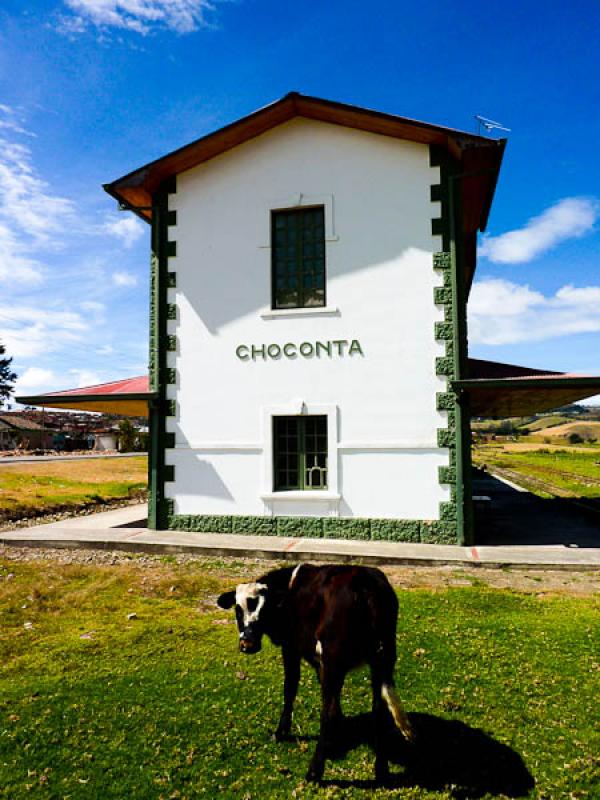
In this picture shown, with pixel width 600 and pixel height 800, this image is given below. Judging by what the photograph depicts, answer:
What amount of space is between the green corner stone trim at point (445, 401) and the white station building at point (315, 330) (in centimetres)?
4

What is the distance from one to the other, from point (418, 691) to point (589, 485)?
2185 centimetres

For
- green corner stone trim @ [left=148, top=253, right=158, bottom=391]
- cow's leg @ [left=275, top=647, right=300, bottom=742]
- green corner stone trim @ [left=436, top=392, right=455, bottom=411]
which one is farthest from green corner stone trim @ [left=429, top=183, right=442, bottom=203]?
cow's leg @ [left=275, top=647, right=300, bottom=742]

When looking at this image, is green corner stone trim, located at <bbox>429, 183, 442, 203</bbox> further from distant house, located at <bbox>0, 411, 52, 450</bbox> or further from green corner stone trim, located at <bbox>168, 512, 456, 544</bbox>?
distant house, located at <bbox>0, 411, 52, 450</bbox>

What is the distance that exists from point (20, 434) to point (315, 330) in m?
58.9

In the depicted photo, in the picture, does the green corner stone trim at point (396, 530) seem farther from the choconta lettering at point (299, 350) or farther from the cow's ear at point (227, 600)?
the cow's ear at point (227, 600)

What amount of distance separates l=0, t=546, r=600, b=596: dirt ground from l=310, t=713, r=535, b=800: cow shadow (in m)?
3.57

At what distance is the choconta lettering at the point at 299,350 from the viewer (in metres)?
10.2

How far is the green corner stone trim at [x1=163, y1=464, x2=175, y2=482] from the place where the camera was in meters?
11.0

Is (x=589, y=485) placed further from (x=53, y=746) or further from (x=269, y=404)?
(x=53, y=746)

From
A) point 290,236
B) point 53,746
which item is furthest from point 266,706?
point 290,236

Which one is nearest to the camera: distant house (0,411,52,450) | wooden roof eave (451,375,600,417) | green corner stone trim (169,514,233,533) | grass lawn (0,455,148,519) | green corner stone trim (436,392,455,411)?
wooden roof eave (451,375,600,417)

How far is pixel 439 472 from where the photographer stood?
9680 mm

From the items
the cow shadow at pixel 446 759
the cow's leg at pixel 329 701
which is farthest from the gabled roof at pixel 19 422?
the cow's leg at pixel 329 701

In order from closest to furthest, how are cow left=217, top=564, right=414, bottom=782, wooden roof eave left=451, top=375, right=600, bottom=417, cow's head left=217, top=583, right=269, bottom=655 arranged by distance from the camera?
cow left=217, top=564, right=414, bottom=782 → cow's head left=217, top=583, right=269, bottom=655 → wooden roof eave left=451, top=375, right=600, bottom=417
